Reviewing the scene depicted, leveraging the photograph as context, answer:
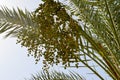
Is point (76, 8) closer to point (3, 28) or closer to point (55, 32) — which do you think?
point (3, 28)

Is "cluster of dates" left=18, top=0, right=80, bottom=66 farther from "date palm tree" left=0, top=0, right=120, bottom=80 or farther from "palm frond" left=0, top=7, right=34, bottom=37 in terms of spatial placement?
"palm frond" left=0, top=7, right=34, bottom=37

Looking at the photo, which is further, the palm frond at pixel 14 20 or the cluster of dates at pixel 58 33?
the palm frond at pixel 14 20

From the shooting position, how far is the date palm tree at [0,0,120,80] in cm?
355

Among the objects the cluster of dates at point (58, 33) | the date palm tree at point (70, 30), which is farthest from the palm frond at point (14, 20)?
the cluster of dates at point (58, 33)

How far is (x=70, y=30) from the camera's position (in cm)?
349

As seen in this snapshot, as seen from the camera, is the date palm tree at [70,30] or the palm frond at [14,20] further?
the palm frond at [14,20]

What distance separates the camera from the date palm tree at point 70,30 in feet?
11.6

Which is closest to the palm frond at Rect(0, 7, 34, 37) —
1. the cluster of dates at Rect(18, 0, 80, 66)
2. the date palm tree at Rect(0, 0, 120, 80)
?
the date palm tree at Rect(0, 0, 120, 80)

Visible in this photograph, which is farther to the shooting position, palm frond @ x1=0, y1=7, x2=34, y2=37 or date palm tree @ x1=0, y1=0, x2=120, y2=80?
palm frond @ x1=0, y1=7, x2=34, y2=37

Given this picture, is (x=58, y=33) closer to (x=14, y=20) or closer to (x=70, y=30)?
(x=70, y=30)

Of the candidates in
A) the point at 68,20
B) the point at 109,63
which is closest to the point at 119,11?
the point at 109,63

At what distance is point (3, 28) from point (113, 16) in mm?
1811

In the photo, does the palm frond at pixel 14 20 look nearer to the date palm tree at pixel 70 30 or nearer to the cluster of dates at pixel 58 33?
the date palm tree at pixel 70 30

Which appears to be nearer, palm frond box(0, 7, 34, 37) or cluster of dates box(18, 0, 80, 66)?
cluster of dates box(18, 0, 80, 66)
